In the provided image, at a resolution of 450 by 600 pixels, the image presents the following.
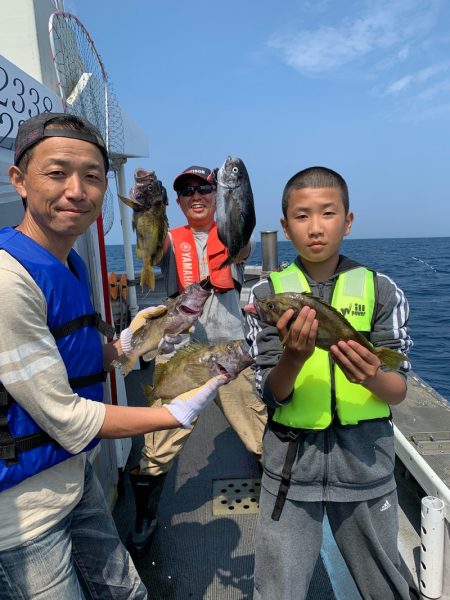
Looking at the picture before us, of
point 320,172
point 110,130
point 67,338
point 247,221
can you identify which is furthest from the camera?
point 110,130

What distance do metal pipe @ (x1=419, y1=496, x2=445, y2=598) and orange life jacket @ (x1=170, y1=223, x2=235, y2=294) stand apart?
2.22m

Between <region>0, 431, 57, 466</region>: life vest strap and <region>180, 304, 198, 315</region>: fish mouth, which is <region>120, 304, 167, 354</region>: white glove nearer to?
<region>180, 304, 198, 315</region>: fish mouth

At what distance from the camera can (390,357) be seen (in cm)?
202

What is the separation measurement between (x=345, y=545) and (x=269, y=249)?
7.83 metres

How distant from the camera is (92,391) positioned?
83.0 inches

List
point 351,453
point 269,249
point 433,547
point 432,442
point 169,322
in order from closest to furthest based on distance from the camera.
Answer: point 351,453 → point 433,547 → point 169,322 → point 432,442 → point 269,249

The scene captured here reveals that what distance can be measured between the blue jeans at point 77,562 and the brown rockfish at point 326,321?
4.39 feet

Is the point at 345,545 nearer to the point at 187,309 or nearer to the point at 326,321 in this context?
the point at 326,321

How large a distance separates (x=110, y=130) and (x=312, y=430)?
3949 millimetres

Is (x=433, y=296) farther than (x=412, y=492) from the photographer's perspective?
Yes

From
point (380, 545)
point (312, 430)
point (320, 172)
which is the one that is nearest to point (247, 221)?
point (320, 172)

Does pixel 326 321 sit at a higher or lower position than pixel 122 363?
higher

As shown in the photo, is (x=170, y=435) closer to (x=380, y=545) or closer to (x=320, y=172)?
(x=380, y=545)

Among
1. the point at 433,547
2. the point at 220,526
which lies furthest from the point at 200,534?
the point at 433,547
